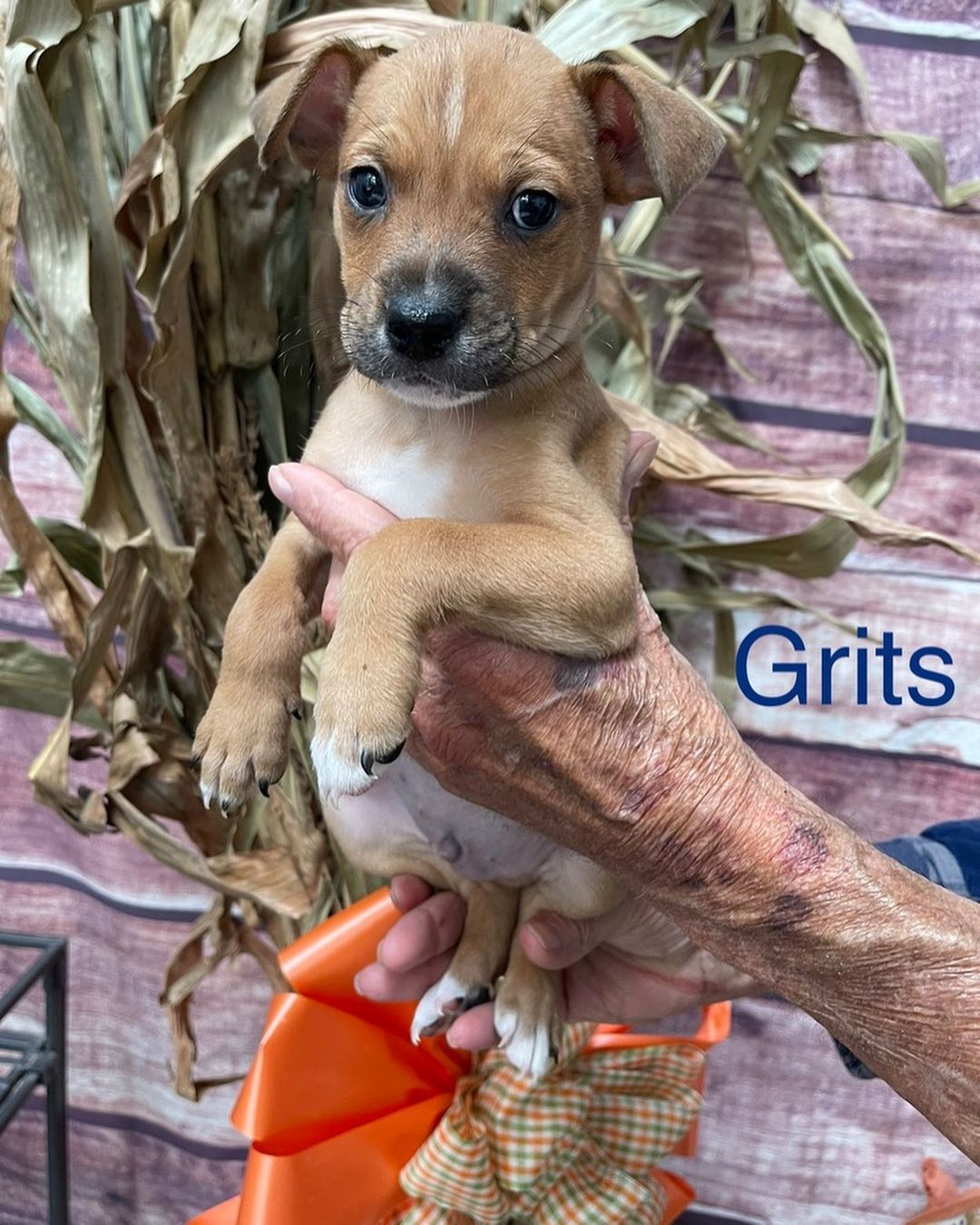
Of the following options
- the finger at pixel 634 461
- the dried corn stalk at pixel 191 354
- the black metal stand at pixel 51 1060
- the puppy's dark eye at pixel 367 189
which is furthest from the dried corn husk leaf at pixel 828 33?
the black metal stand at pixel 51 1060

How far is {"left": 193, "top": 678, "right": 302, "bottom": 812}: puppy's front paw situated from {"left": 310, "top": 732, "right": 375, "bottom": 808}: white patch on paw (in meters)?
0.15

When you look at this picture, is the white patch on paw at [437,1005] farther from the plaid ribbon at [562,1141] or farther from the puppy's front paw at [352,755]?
the puppy's front paw at [352,755]

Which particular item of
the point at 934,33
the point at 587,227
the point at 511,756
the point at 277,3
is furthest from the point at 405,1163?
the point at 934,33

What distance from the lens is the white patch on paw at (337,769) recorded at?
0.88 m

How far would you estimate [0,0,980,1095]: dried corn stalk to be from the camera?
1129 millimetres

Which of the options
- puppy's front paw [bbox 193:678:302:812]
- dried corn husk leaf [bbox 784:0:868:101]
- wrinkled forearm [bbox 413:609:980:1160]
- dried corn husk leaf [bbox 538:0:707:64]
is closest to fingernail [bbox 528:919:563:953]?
wrinkled forearm [bbox 413:609:980:1160]

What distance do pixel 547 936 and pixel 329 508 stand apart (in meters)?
0.61

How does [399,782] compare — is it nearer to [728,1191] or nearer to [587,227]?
[587,227]

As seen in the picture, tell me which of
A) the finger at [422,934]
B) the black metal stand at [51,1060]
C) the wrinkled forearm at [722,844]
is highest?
the wrinkled forearm at [722,844]

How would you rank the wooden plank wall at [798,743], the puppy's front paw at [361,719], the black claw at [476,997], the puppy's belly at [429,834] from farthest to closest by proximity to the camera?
1. the wooden plank wall at [798,743]
2. the black claw at [476,997]
3. the puppy's belly at [429,834]
4. the puppy's front paw at [361,719]

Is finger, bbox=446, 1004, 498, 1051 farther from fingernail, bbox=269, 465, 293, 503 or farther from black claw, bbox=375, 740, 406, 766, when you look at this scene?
fingernail, bbox=269, 465, 293, 503

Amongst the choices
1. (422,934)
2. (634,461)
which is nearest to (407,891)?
(422,934)

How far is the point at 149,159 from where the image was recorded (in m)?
1.14

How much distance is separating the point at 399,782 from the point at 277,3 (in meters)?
0.96
